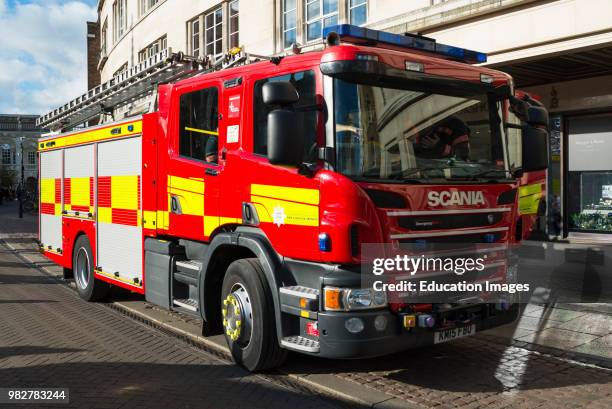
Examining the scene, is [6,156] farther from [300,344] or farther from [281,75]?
[300,344]

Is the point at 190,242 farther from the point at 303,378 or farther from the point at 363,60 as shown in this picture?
the point at 363,60

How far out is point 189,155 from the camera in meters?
5.97

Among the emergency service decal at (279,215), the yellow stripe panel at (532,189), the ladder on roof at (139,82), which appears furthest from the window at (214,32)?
the emergency service decal at (279,215)

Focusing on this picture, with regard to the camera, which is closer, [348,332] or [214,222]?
[348,332]

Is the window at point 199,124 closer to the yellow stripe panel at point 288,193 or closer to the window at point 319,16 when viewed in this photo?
the yellow stripe panel at point 288,193

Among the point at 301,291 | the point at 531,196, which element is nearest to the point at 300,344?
the point at 301,291

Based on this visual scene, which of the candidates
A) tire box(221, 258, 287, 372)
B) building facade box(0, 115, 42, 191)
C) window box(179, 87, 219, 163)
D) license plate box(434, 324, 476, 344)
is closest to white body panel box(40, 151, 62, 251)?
window box(179, 87, 219, 163)

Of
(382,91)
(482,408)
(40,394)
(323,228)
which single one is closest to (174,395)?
(40,394)

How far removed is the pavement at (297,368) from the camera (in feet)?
15.2

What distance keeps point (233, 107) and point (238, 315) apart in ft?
5.94

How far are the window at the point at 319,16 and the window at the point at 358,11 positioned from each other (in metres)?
0.42

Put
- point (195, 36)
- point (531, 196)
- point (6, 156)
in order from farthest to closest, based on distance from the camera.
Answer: point (6, 156), point (195, 36), point (531, 196)

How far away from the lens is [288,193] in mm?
4730

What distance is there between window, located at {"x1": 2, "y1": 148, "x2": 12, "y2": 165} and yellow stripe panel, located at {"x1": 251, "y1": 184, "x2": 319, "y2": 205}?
110 meters
